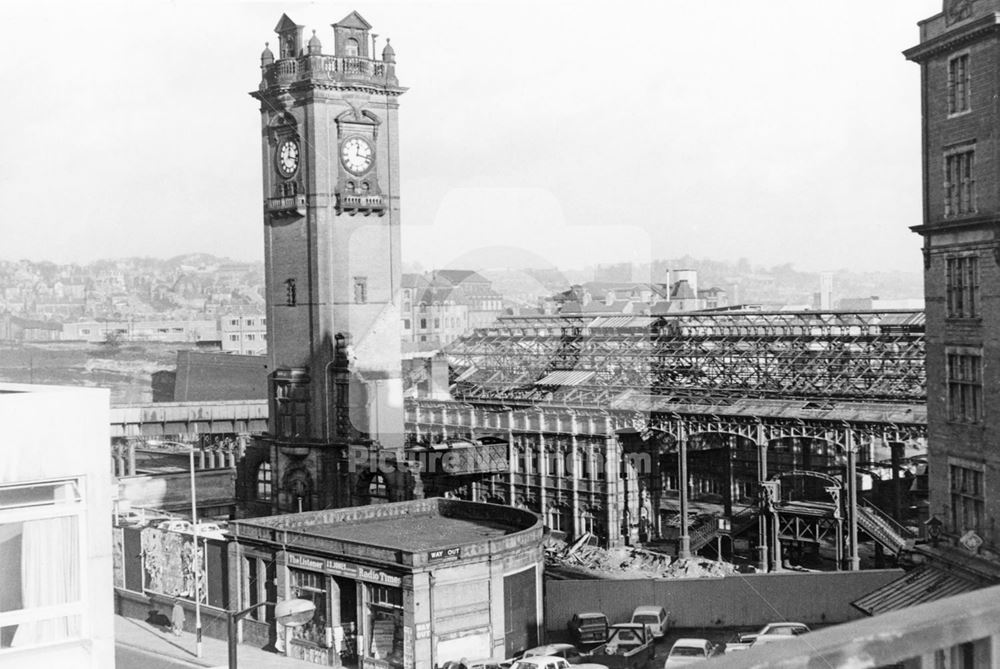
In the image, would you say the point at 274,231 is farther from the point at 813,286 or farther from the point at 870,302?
the point at 870,302

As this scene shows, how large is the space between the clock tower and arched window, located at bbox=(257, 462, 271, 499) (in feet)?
6.22

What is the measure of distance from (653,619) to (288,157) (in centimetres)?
2633

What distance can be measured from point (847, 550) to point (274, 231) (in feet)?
87.3

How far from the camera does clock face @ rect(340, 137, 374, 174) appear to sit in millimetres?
50250

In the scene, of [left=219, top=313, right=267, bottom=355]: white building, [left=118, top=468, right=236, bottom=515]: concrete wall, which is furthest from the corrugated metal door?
[left=219, top=313, right=267, bottom=355]: white building

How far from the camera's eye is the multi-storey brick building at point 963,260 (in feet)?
74.5

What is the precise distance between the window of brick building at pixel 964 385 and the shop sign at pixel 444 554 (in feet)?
39.0

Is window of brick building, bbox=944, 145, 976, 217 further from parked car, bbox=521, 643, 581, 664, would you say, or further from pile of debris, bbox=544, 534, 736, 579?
pile of debris, bbox=544, 534, 736, 579

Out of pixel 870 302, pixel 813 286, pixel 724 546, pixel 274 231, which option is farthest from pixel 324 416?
pixel 870 302

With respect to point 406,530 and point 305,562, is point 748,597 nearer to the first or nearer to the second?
point 406,530

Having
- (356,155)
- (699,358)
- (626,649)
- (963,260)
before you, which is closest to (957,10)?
(963,260)

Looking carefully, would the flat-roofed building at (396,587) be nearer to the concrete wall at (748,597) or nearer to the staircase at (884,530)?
the concrete wall at (748,597)

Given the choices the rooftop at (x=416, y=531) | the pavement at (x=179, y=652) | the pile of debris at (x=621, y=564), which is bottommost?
the pavement at (x=179, y=652)

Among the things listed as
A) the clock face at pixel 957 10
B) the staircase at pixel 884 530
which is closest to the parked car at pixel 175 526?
the staircase at pixel 884 530
